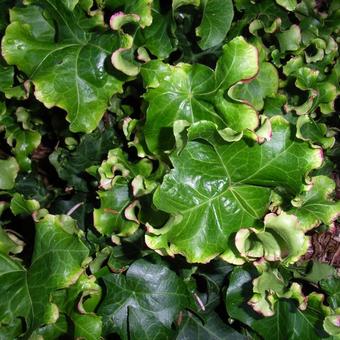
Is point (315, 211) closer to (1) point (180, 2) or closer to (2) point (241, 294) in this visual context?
(2) point (241, 294)

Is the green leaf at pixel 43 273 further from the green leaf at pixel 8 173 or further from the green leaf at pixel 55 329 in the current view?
the green leaf at pixel 8 173

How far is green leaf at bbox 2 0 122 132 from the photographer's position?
3.54 ft

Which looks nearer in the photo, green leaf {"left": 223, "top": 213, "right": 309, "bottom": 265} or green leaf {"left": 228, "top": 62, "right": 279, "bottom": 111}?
green leaf {"left": 223, "top": 213, "right": 309, "bottom": 265}

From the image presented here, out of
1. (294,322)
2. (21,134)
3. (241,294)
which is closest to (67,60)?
(21,134)

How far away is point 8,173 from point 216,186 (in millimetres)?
559

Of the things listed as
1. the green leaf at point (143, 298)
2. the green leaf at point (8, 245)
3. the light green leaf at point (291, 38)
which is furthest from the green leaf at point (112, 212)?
the light green leaf at point (291, 38)

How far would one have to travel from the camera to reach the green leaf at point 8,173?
1266mm

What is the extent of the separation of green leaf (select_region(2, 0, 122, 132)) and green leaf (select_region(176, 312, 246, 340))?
0.55 metres

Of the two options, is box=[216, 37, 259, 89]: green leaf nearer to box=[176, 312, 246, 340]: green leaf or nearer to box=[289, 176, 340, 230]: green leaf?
box=[289, 176, 340, 230]: green leaf

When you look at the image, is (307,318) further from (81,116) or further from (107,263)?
(81,116)

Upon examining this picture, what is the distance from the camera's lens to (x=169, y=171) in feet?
3.40

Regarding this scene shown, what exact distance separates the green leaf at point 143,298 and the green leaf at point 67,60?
14.6 inches

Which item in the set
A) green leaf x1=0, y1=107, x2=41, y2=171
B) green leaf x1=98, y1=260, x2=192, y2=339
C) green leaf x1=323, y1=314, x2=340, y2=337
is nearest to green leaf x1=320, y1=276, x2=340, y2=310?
green leaf x1=323, y1=314, x2=340, y2=337

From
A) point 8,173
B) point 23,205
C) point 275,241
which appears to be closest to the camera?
point 275,241
